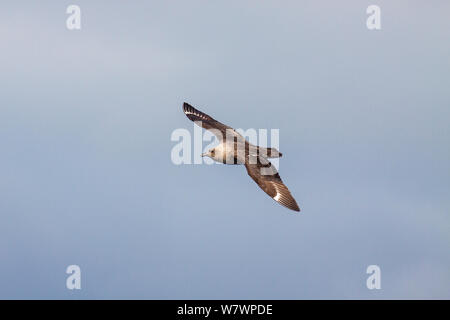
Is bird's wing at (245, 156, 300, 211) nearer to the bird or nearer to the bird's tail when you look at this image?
the bird

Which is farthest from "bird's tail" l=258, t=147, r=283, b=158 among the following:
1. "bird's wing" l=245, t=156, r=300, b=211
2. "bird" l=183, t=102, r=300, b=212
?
"bird's wing" l=245, t=156, r=300, b=211

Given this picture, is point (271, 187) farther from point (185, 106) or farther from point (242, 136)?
point (185, 106)

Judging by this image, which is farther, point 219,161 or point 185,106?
point 185,106

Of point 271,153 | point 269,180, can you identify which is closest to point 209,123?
point 271,153

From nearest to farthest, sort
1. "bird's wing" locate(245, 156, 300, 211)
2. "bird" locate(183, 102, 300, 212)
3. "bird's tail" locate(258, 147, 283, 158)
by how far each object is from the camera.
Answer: "bird's wing" locate(245, 156, 300, 211) < "bird" locate(183, 102, 300, 212) < "bird's tail" locate(258, 147, 283, 158)

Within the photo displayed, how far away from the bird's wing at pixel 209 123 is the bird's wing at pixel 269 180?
178cm

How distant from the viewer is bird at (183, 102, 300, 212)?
915 inches

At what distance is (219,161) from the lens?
24.8 m

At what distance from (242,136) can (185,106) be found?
13.2 ft

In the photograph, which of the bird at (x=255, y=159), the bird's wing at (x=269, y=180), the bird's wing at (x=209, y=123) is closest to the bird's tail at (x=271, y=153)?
the bird at (x=255, y=159)

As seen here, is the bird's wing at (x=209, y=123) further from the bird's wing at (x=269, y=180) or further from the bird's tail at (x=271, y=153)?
the bird's wing at (x=269, y=180)

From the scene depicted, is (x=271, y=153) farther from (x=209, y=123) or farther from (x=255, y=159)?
(x=209, y=123)
